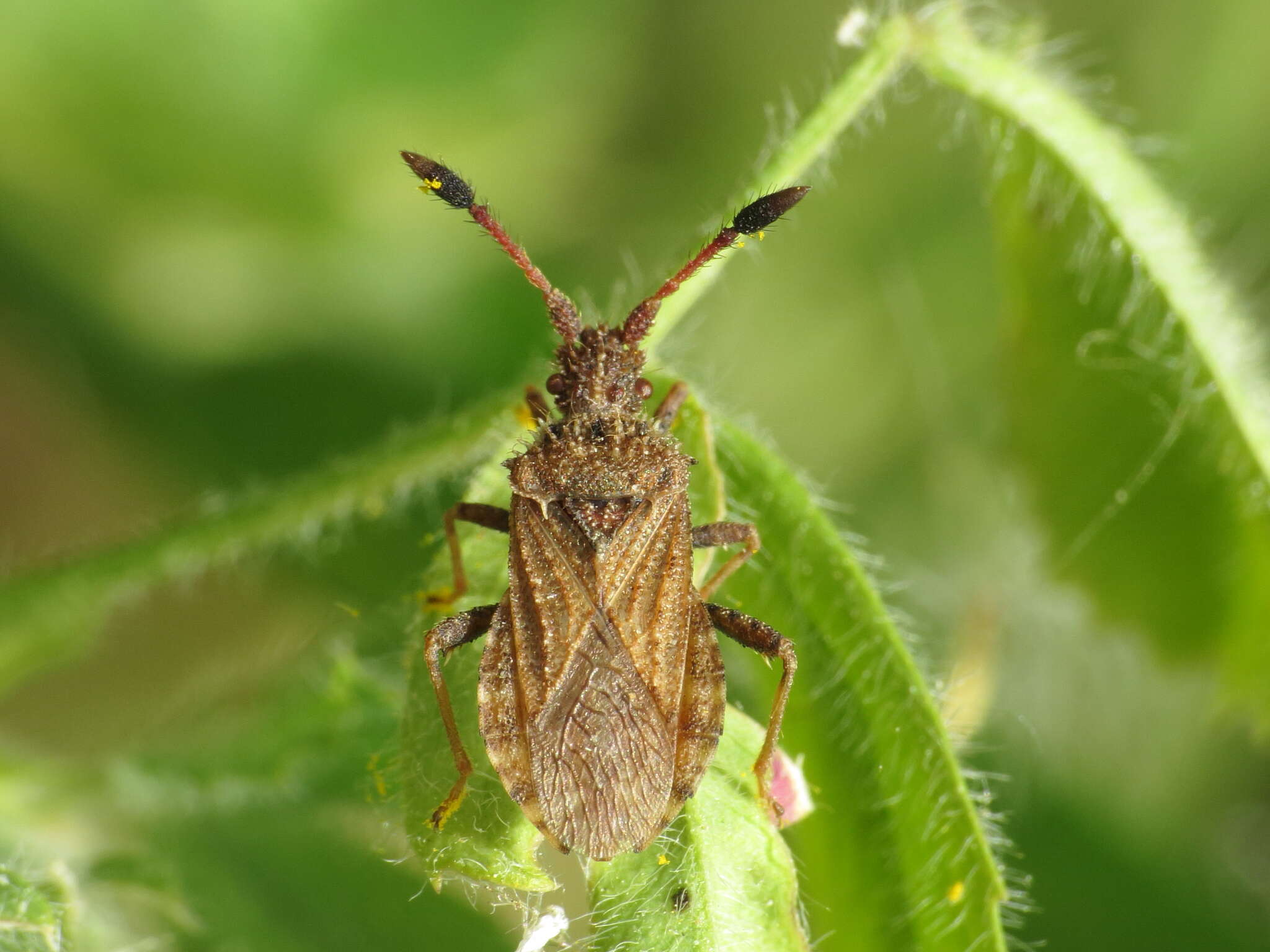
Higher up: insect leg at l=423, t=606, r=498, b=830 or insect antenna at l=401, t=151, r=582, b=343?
insect antenna at l=401, t=151, r=582, b=343

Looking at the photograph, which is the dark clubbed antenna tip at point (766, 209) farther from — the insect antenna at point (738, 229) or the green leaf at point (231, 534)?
the green leaf at point (231, 534)

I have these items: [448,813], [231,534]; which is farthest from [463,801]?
[231,534]

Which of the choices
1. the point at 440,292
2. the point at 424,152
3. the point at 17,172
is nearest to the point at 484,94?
the point at 424,152

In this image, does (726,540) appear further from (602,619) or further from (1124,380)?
(1124,380)

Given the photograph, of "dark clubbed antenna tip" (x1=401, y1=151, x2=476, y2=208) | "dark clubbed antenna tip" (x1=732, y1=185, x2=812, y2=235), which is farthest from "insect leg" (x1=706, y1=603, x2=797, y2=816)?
"dark clubbed antenna tip" (x1=401, y1=151, x2=476, y2=208)

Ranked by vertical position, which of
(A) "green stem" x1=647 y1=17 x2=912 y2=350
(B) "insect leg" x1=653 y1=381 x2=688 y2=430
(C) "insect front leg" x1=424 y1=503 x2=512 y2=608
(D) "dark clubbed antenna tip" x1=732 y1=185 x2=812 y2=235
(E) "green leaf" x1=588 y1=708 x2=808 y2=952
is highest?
(A) "green stem" x1=647 y1=17 x2=912 y2=350

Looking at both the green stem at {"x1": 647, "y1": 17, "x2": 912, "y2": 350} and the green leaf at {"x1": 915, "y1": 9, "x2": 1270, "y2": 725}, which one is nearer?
the green stem at {"x1": 647, "y1": 17, "x2": 912, "y2": 350}

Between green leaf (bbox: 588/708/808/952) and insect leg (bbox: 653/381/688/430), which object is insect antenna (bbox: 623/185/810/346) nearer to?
insect leg (bbox: 653/381/688/430)

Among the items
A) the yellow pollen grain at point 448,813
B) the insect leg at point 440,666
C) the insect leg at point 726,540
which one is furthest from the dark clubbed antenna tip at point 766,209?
the yellow pollen grain at point 448,813

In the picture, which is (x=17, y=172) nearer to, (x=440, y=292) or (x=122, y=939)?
(x=440, y=292)
